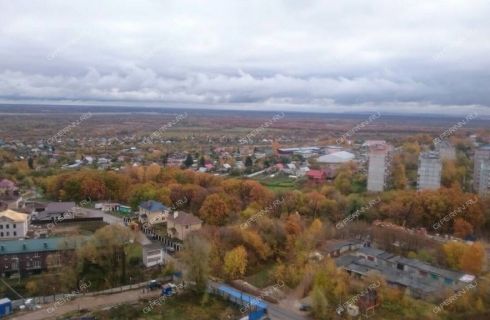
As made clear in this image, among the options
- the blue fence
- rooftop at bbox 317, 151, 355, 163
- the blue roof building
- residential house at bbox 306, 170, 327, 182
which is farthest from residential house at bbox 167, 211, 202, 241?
rooftop at bbox 317, 151, 355, 163

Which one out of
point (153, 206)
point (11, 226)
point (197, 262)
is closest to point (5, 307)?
point (197, 262)

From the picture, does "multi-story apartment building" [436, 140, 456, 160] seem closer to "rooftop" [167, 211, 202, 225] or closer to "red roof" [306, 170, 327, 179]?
"red roof" [306, 170, 327, 179]

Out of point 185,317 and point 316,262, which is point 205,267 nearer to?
point 185,317

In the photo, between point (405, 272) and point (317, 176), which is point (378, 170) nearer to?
point (317, 176)

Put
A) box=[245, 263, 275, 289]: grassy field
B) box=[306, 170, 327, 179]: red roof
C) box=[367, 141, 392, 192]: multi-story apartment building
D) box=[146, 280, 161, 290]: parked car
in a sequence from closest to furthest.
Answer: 1. box=[146, 280, 161, 290]: parked car
2. box=[245, 263, 275, 289]: grassy field
3. box=[367, 141, 392, 192]: multi-story apartment building
4. box=[306, 170, 327, 179]: red roof

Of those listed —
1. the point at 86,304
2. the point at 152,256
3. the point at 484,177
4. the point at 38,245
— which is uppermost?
the point at 484,177

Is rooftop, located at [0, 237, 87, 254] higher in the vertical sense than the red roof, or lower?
higher

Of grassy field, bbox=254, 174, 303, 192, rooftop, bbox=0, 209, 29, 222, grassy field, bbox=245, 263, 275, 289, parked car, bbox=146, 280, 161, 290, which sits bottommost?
grassy field, bbox=245, 263, 275, 289
